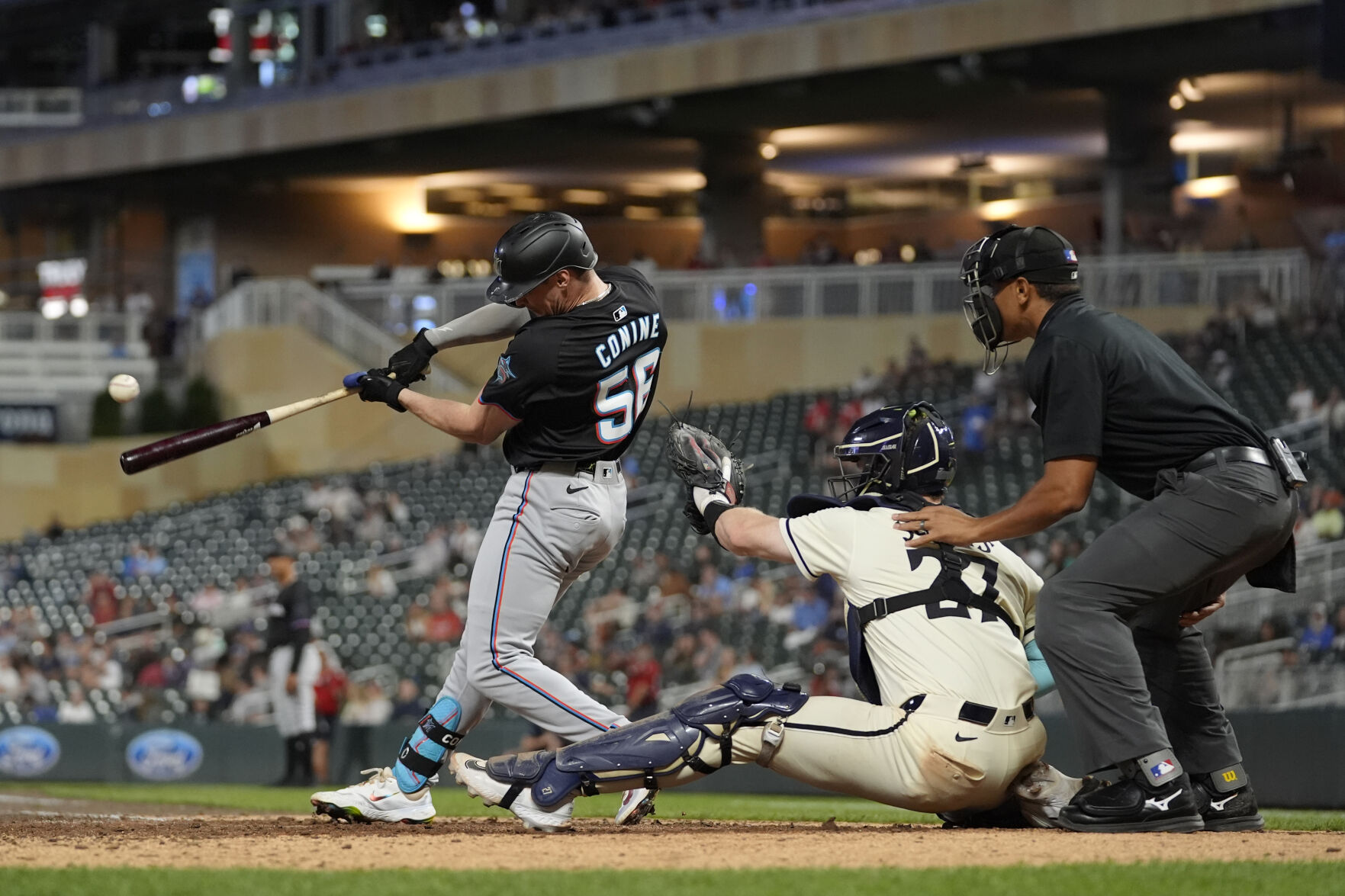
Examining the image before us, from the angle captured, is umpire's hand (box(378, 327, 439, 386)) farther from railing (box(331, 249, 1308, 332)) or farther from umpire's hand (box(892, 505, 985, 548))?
railing (box(331, 249, 1308, 332))

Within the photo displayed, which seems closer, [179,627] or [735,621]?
[735,621]

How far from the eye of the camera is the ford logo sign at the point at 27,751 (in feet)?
47.3

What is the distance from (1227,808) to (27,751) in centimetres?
1185

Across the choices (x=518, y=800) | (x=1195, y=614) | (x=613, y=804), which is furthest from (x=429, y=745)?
(x=613, y=804)

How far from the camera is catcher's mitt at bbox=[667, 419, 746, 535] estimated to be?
5.48 metres

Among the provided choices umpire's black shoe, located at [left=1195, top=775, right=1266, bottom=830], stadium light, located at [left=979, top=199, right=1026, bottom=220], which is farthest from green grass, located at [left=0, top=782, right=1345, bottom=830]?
stadium light, located at [left=979, top=199, right=1026, bottom=220]

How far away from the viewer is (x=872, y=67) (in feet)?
81.4

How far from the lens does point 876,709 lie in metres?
5.15

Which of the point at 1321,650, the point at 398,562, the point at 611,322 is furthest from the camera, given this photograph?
the point at 398,562

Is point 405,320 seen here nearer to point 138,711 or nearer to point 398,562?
point 398,562

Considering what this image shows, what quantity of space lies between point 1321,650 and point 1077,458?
7.20 m

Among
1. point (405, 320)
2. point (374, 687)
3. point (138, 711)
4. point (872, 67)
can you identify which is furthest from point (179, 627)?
point (872, 67)

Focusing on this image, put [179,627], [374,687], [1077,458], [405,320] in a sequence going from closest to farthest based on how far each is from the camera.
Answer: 1. [1077,458]
2. [374,687]
3. [179,627]
4. [405,320]

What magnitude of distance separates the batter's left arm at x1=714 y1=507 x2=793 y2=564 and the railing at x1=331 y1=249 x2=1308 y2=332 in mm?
15129
